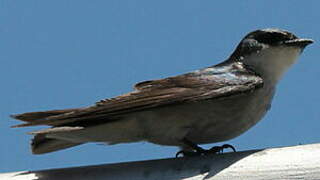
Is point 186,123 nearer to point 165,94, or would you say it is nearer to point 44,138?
point 165,94

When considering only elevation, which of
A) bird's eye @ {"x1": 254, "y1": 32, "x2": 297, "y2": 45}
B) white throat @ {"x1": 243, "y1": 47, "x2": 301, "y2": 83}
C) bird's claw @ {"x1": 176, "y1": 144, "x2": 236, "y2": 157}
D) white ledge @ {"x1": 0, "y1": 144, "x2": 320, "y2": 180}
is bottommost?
white ledge @ {"x1": 0, "y1": 144, "x2": 320, "y2": 180}

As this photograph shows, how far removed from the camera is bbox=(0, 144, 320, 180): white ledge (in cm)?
249

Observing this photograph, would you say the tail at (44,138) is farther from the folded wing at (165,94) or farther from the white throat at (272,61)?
the white throat at (272,61)

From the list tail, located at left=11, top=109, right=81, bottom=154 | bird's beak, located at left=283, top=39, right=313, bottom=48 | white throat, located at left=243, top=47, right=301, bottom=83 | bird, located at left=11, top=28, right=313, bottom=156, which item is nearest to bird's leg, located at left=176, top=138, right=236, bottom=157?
bird, located at left=11, top=28, right=313, bottom=156

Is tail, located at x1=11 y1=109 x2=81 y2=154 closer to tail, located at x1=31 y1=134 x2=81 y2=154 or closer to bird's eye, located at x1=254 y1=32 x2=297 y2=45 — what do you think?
tail, located at x1=31 y1=134 x2=81 y2=154

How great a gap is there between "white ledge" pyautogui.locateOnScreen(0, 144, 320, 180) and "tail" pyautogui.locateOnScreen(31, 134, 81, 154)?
0.59 meters

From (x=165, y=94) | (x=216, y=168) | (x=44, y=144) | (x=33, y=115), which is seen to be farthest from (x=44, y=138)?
(x=216, y=168)

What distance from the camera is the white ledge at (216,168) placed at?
249 centimetres

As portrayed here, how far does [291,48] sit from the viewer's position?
459cm

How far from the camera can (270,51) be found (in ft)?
15.3

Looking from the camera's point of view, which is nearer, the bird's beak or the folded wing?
the folded wing

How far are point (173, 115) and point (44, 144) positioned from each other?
0.66m

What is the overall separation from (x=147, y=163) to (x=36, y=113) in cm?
79

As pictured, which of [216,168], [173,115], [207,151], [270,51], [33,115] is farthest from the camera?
[270,51]
